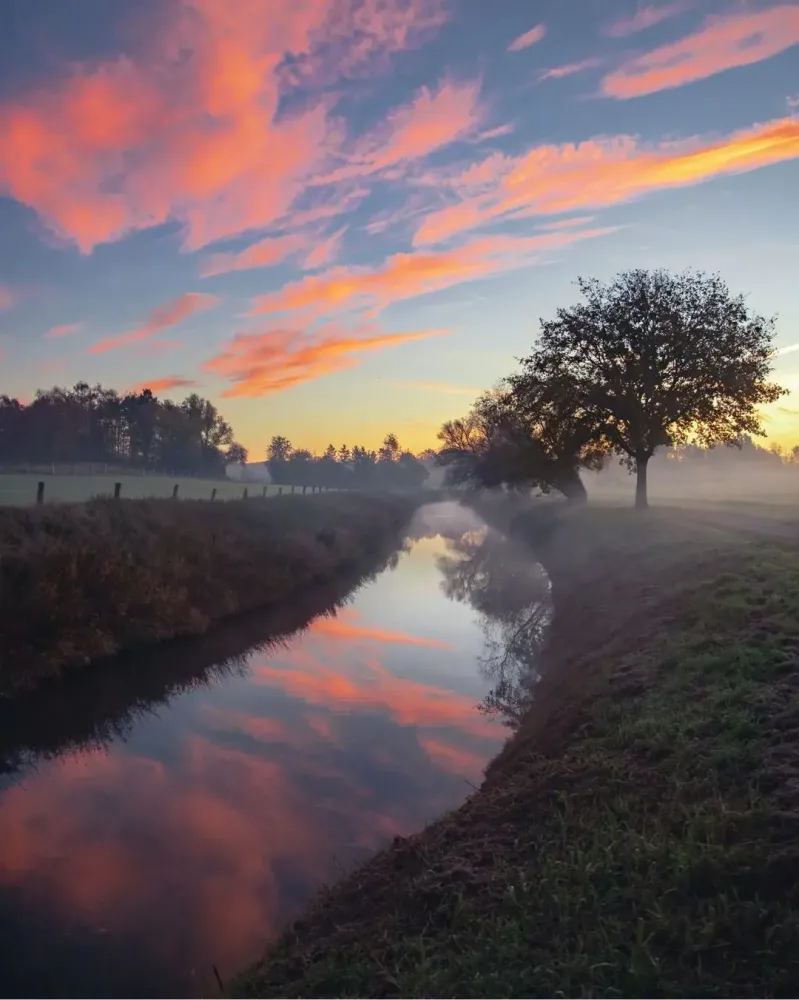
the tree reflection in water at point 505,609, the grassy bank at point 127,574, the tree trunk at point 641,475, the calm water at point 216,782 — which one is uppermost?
the tree trunk at point 641,475

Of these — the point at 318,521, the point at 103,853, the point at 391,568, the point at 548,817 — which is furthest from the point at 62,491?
the point at 548,817

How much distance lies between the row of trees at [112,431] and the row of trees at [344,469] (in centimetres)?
2820

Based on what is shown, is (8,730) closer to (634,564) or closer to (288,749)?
(288,749)

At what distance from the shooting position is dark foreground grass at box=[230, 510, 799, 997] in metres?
4.32

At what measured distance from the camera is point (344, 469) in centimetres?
16188

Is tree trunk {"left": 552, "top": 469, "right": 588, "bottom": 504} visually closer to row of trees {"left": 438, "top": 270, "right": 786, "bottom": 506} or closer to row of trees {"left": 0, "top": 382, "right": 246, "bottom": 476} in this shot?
row of trees {"left": 438, "top": 270, "right": 786, "bottom": 506}

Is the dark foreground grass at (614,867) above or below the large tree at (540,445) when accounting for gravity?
below

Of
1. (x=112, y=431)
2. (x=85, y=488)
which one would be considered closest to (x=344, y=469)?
(x=112, y=431)

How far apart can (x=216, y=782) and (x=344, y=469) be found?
15137 centimetres

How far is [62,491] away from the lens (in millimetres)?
50500

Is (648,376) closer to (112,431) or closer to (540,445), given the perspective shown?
(540,445)

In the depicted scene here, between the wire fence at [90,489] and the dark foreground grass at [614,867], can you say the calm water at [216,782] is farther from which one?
the wire fence at [90,489]

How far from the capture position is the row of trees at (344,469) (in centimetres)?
14462

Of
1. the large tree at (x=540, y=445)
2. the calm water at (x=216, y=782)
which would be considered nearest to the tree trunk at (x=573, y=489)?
the large tree at (x=540, y=445)
